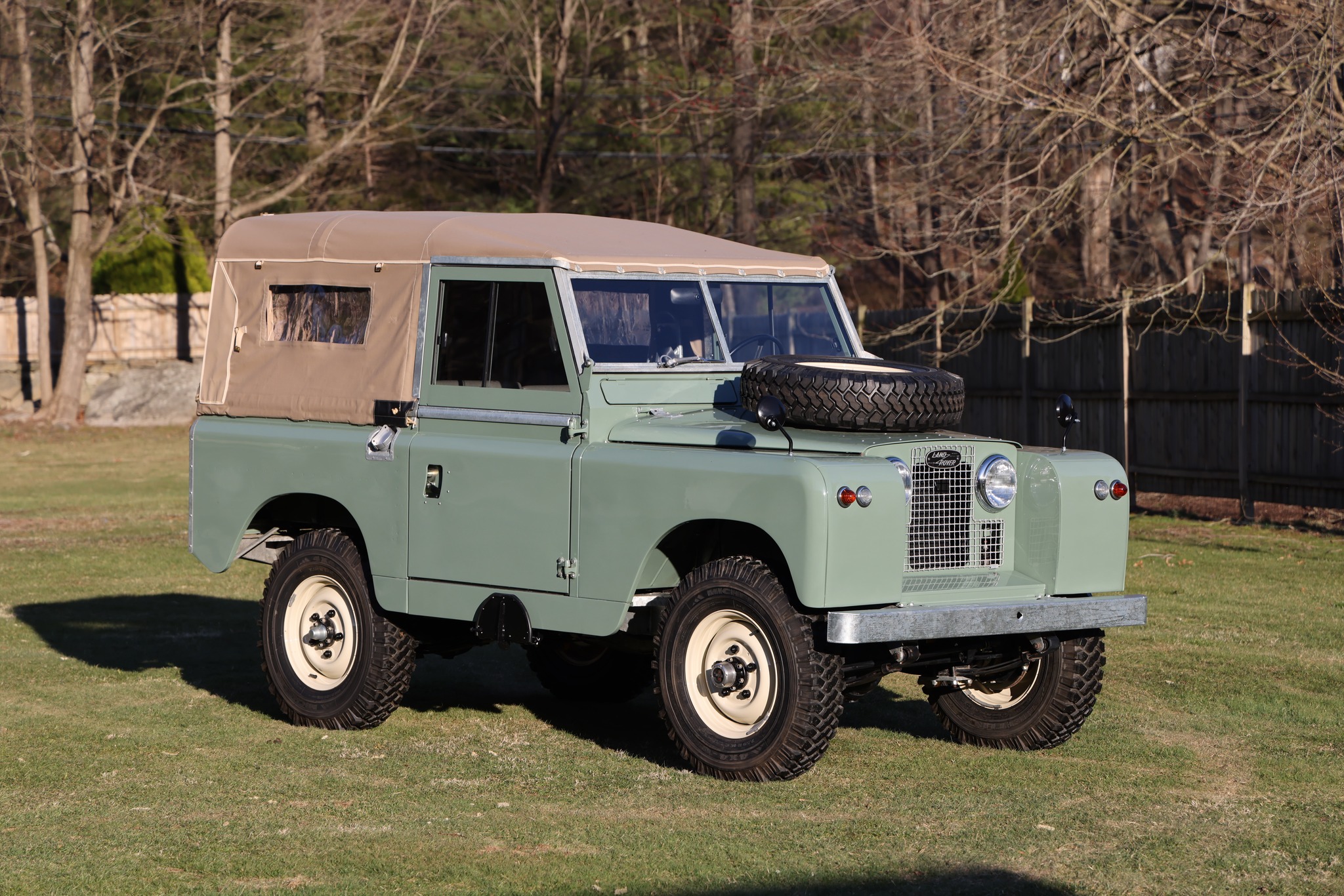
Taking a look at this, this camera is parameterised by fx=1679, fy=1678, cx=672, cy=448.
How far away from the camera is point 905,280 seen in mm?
40688

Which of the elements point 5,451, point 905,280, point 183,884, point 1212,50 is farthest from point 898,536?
point 905,280

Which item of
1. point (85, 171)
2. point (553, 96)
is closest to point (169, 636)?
point (85, 171)

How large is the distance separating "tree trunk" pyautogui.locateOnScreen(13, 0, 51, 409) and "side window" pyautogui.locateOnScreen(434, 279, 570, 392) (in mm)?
25641

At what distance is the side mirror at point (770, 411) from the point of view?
266 inches

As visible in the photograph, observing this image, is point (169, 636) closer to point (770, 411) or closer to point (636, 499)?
point (636, 499)

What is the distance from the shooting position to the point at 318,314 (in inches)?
338

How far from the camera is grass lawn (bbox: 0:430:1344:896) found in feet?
18.9

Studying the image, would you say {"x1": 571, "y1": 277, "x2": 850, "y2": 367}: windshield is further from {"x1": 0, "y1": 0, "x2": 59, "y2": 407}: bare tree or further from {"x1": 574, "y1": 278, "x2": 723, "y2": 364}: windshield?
{"x1": 0, "y1": 0, "x2": 59, "y2": 407}: bare tree

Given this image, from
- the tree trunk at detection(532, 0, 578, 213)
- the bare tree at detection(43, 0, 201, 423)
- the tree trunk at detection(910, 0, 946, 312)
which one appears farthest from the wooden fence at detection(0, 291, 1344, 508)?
the bare tree at detection(43, 0, 201, 423)

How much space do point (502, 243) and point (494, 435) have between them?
0.90 m

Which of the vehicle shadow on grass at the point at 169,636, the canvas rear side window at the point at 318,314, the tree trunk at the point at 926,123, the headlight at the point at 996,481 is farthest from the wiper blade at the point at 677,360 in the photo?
the tree trunk at the point at 926,123

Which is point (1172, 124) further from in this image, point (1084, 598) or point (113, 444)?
point (113, 444)

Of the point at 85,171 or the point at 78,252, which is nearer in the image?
the point at 85,171

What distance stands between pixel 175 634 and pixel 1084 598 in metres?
6.32
